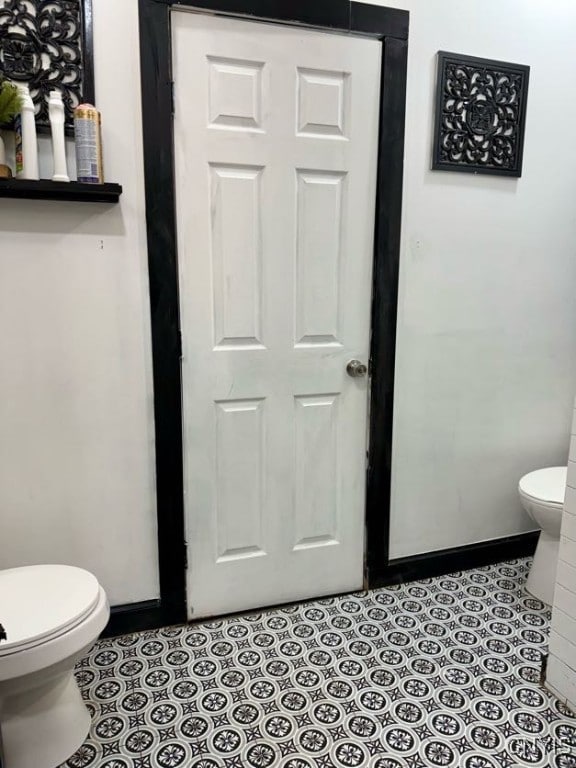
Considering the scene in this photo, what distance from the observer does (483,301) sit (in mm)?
2227

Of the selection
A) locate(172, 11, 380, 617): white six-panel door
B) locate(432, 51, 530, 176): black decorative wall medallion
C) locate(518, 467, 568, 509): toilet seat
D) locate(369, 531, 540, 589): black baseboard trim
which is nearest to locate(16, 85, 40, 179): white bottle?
locate(172, 11, 380, 617): white six-panel door

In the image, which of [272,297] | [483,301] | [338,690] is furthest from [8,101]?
[338,690]

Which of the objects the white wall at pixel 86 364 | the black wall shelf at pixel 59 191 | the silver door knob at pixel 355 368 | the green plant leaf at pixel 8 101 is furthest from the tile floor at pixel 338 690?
the green plant leaf at pixel 8 101

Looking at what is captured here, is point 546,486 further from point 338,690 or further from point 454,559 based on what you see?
point 338,690

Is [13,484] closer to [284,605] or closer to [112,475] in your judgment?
[112,475]

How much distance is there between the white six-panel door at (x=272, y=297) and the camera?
1767mm

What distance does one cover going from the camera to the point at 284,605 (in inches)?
83.4

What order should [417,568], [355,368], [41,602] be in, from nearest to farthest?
1. [41,602]
2. [355,368]
3. [417,568]

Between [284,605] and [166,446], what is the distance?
810mm

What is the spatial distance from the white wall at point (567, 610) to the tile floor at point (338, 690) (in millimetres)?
67

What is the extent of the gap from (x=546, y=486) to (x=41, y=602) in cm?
187

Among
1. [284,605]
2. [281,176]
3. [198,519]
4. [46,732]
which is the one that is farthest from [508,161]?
[46,732]

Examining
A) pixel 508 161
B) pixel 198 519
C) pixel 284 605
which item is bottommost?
pixel 284 605

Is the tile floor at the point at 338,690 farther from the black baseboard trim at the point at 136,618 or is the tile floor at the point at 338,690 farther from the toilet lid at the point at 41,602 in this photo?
the toilet lid at the point at 41,602
